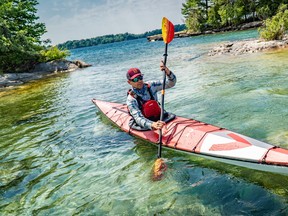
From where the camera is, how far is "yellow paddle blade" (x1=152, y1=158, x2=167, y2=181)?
497 centimetres

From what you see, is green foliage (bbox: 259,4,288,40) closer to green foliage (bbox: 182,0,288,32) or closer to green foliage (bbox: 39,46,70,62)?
green foliage (bbox: 39,46,70,62)

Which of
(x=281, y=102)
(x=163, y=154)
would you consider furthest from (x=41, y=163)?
(x=281, y=102)

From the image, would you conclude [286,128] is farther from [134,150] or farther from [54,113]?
[54,113]

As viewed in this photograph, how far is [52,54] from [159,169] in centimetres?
2630

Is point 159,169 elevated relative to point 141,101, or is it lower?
lower

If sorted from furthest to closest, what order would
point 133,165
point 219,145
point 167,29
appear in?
point 167,29
point 133,165
point 219,145

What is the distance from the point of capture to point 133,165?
561cm

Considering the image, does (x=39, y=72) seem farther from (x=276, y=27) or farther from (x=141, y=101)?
(x=141, y=101)

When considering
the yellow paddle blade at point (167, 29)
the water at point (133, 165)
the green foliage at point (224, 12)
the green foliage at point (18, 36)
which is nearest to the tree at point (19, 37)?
the green foliage at point (18, 36)

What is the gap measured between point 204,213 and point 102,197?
1773 millimetres

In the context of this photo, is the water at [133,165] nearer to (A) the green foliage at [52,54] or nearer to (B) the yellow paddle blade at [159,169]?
(B) the yellow paddle blade at [159,169]

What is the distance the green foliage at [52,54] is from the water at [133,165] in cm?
1810

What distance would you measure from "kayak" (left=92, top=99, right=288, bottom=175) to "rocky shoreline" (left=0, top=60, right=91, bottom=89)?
18294mm

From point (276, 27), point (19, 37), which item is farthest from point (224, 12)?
point (19, 37)
